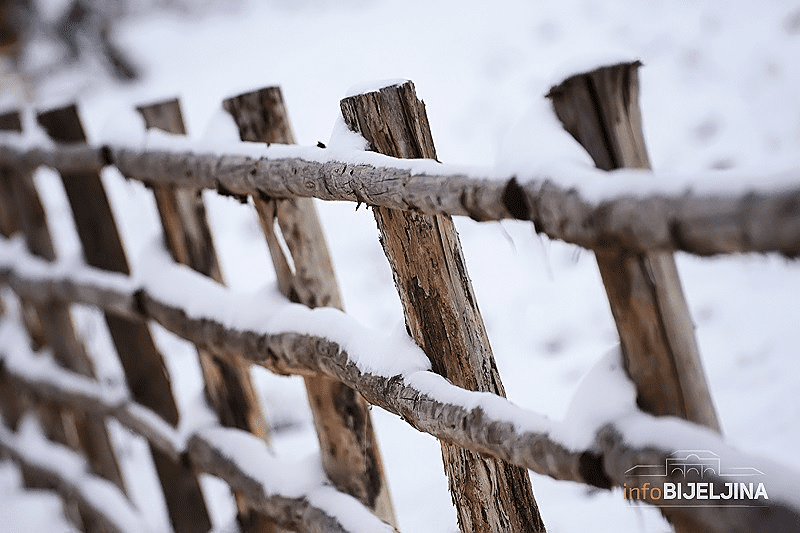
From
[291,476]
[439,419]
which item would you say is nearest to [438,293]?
[439,419]

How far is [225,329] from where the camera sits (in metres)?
1.99

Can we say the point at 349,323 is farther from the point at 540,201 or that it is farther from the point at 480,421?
the point at 540,201

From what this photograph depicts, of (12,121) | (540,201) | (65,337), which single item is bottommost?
(540,201)

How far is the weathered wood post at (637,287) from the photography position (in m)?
0.99

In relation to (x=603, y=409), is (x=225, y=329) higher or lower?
higher

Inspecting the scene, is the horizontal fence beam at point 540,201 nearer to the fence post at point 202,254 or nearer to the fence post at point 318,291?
the fence post at point 318,291

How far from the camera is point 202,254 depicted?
2.31 meters

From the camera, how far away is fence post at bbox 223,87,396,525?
1.85 m

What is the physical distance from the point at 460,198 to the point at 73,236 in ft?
24.4

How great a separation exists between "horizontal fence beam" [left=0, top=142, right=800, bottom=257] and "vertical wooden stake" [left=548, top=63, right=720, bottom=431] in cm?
8

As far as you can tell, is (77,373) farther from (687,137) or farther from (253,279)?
(687,137)

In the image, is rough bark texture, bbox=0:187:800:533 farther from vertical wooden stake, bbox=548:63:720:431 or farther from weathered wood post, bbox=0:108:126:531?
weathered wood post, bbox=0:108:126:531

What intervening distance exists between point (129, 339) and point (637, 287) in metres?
2.25

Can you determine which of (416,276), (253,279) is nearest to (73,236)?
(253,279)
